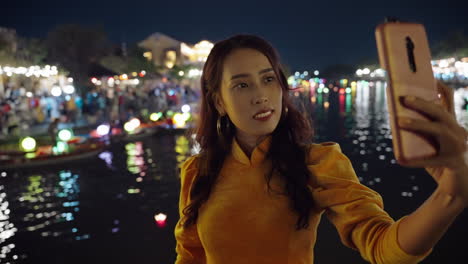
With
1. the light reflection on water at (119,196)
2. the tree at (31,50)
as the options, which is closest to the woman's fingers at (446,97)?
the light reflection on water at (119,196)

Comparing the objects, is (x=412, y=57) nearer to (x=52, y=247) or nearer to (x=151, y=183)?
(x=52, y=247)

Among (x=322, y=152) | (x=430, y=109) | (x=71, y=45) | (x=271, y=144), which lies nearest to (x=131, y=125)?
(x=271, y=144)

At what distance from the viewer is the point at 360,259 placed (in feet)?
20.5

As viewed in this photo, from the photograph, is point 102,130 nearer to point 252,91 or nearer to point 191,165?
point 191,165

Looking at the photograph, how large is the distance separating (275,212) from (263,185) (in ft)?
0.44

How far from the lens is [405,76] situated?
40.1 inches

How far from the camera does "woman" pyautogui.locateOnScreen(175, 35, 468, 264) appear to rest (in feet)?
5.11

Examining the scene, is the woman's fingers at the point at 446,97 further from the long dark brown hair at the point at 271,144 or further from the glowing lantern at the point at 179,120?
the glowing lantern at the point at 179,120

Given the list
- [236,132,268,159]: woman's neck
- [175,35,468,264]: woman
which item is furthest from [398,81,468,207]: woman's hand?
[236,132,268,159]: woman's neck

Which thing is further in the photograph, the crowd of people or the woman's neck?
the crowd of people

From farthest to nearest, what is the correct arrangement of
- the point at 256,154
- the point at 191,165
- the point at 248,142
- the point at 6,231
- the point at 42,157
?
the point at 42,157 → the point at 6,231 → the point at 191,165 → the point at 248,142 → the point at 256,154

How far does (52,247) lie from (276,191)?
622 centimetres

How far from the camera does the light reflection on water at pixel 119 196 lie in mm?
7207

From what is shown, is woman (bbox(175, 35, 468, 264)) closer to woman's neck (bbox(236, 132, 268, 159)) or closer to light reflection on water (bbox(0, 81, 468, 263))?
woman's neck (bbox(236, 132, 268, 159))
